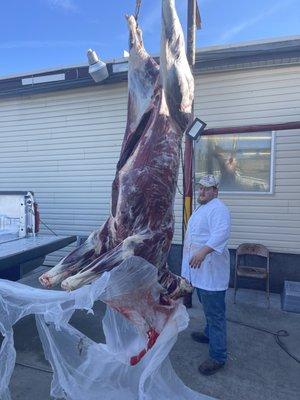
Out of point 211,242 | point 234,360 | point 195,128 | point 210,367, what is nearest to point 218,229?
point 211,242

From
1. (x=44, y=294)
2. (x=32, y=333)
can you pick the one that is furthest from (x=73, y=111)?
(x=44, y=294)

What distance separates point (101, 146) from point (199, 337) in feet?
13.8

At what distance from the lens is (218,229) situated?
3268 millimetres

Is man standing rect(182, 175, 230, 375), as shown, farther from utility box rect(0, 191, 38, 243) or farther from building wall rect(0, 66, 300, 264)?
building wall rect(0, 66, 300, 264)

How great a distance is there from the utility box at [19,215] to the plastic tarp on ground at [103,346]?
240 cm

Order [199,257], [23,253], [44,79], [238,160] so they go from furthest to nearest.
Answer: [44,79], [238,160], [23,253], [199,257]

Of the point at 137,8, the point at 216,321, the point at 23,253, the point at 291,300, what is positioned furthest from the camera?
the point at 291,300

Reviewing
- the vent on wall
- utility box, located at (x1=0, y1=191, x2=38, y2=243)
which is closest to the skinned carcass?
utility box, located at (x1=0, y1=191, x2=38, y2=243)

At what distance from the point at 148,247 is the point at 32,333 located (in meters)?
2.87

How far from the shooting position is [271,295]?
5691 millimetres

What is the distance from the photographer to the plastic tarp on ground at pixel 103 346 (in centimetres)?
211

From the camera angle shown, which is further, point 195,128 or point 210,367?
point 195,128

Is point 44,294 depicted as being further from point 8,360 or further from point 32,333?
point 32,333

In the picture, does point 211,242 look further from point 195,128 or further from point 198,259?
point 195,128
